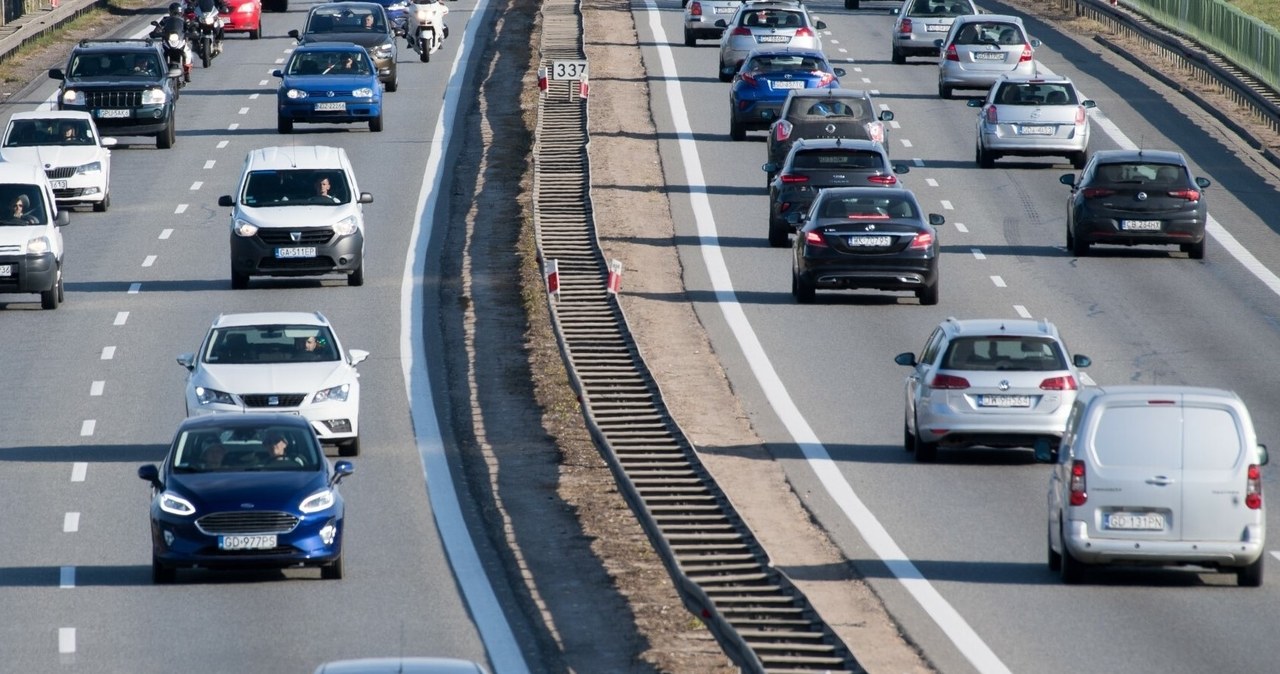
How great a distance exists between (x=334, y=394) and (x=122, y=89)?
2285cm

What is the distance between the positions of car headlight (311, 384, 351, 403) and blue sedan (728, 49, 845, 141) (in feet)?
74.5

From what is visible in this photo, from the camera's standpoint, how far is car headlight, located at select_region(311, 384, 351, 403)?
24.3 meters

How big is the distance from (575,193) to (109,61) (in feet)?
36.9

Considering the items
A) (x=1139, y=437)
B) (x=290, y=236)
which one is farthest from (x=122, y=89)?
(x=1139, y=437)

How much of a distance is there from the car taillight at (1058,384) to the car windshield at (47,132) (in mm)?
21433

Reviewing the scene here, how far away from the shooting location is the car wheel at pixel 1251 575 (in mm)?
18609

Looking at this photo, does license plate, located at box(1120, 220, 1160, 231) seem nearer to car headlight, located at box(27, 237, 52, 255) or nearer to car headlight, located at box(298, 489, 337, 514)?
car headlight, located at box(27, 237, 52, 255)

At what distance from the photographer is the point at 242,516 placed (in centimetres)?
1916

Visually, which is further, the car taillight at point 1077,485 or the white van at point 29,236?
the white van at point 29,236

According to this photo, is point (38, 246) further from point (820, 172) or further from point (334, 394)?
point (820, 172)

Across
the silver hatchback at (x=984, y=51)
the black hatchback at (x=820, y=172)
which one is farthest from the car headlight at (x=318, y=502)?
the silver hatchback at (x=984, y=51)

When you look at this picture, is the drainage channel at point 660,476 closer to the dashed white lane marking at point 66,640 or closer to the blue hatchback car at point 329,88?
the dashed white lane marking at point 66,640

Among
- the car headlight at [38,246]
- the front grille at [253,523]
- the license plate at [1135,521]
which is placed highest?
the license plate at [1135,521]

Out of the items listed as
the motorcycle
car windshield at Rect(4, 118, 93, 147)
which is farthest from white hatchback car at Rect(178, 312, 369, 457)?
the motorcycle
